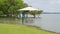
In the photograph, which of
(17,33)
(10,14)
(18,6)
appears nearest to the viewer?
(17,33)

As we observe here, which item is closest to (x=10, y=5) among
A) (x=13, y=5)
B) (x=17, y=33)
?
(x=13, y=5)

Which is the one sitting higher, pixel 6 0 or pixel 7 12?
pixel 6 0

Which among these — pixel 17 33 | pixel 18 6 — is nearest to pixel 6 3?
pixel 18 6

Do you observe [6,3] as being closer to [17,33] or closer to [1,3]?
[1,3]

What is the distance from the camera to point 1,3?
43.4 metres

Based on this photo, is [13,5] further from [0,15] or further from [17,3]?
[0,15]

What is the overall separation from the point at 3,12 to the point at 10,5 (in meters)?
2.42

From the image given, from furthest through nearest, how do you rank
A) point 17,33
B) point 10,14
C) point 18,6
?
point 10,14 → point 18,6 → point 17,33

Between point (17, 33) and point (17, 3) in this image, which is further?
point (17, 3)

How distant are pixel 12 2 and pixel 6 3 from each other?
144cm

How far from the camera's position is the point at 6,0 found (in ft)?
147

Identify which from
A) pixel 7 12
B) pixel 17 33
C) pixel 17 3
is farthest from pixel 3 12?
pixel 17 33

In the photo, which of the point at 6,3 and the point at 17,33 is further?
the point at 6,3

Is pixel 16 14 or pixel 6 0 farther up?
pixel 6 0
